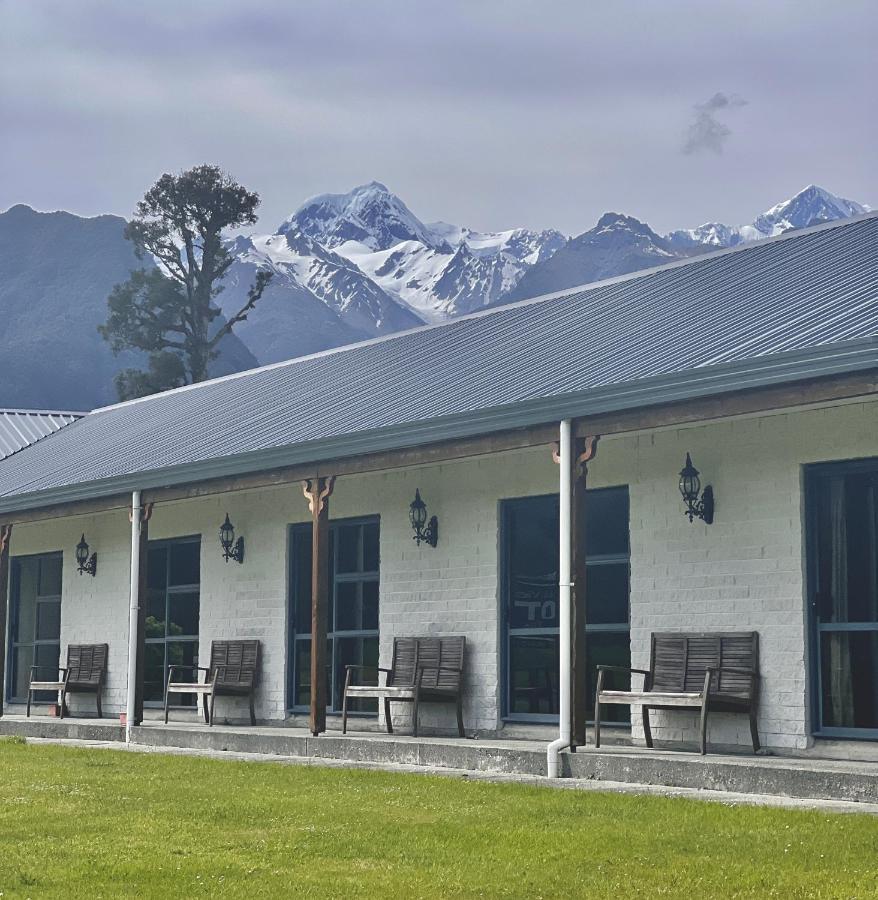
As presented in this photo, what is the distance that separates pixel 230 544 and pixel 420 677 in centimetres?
394

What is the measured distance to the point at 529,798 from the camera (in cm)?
973

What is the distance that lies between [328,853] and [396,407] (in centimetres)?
680

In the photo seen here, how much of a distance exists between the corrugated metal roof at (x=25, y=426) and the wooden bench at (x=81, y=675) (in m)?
6.07

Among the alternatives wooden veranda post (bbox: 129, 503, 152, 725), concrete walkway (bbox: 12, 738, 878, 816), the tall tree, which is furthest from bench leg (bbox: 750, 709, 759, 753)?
the tall tree

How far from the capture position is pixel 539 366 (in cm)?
1356

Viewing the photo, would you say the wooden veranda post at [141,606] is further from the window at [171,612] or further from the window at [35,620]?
the window at [35,620]

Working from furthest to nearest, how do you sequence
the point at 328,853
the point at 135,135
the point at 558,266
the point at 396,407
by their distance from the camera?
the point at 558,266 → the point at 135,135 → the point at 396,407 → the point at 328,853

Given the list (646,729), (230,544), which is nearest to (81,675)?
(230,544)

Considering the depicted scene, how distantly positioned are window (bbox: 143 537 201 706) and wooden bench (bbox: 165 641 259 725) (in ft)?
2.66

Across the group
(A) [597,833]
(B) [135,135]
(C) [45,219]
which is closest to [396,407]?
(A) [597,833]

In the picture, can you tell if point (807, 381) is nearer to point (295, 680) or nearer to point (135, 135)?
point (295, 680)

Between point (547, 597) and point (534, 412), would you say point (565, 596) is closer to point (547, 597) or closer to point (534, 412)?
point (534, 412)

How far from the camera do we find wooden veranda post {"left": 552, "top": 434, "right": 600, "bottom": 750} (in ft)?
37.1

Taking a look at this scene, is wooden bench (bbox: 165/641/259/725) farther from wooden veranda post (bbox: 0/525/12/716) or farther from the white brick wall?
wooden veranda post (bbox: 0/525/12/716)
